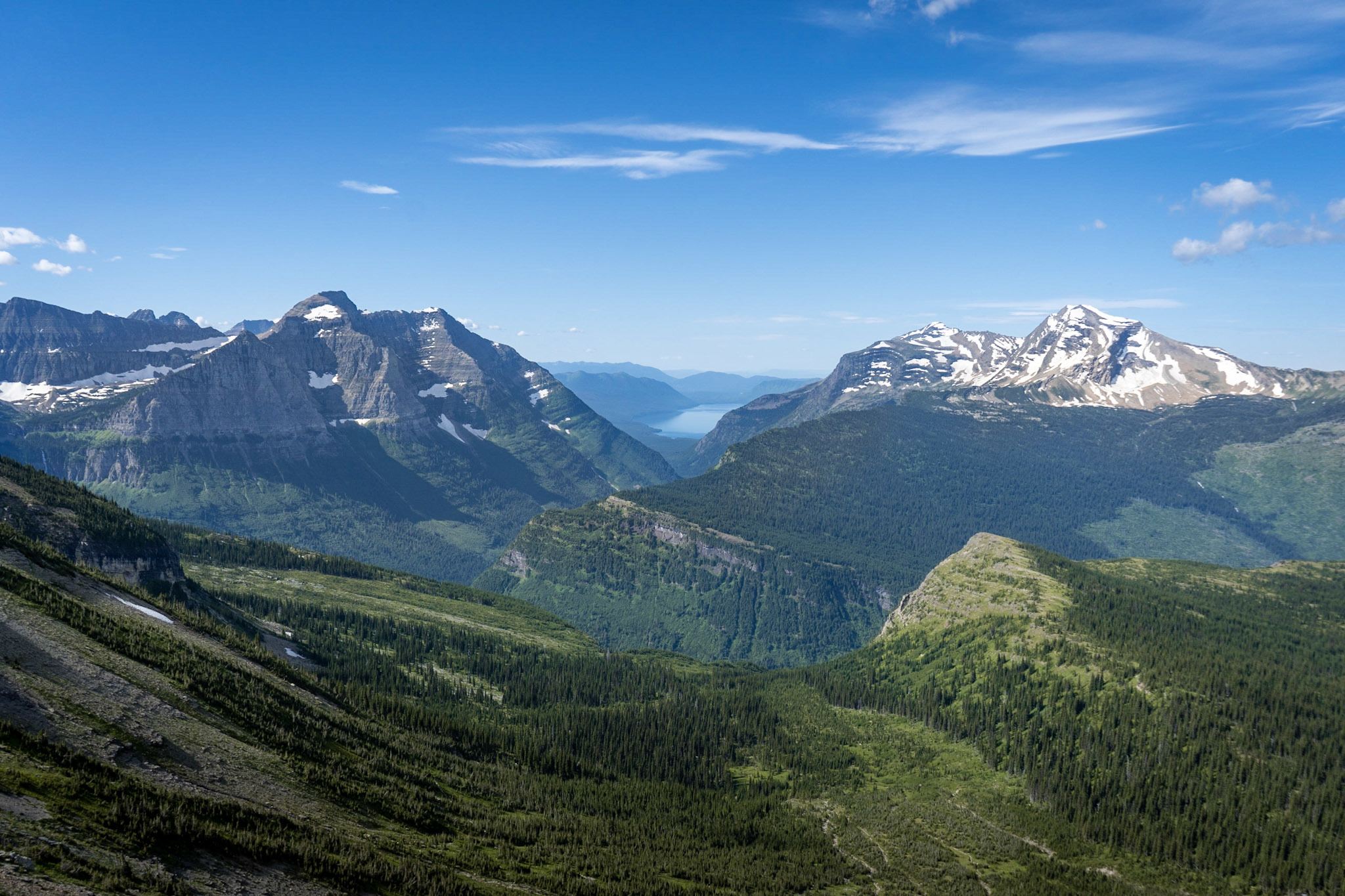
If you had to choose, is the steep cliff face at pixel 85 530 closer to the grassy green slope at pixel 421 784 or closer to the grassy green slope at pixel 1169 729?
the grassy green slope at pixel 421 784

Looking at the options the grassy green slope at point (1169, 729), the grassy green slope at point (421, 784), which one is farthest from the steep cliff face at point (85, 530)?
the grassy green slope at point (1169, 729)

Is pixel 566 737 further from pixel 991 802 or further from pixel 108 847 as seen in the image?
pixel 108 847

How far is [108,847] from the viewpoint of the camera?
190ft

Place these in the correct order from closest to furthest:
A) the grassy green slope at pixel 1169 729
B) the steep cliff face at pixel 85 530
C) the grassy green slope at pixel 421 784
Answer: the grassy green slope at pixel 421 784 < the grassy green slope at pixel 1169 729 < the steep cliff face at pixel 85 530

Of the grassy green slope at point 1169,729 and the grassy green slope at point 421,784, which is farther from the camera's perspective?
the grassy green slope at point 1169,729

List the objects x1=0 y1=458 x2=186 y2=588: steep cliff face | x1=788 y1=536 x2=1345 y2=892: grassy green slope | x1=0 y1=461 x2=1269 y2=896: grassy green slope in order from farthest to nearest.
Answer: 1. x1=0 y1=458 x2=186 y2=588: steep cliff face
2. x1=788 y1=536 x2=1345 y2=892: grassy green slope
3. x1=0 y1=461 x2=1269 y2=896: grassy green slope

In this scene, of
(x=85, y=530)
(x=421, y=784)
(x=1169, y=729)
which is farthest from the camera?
(x=85, y=530)

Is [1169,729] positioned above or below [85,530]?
below

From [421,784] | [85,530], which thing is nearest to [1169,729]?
[421,784]

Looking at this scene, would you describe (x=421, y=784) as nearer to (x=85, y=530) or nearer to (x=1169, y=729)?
(x=85, y=530)

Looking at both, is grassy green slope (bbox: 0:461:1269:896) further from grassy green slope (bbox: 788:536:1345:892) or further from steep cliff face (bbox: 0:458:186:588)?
steep cliff face (bbox: 0:458:186:588)

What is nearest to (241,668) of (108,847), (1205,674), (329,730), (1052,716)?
(329,730)

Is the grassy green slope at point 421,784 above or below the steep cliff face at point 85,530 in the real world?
below

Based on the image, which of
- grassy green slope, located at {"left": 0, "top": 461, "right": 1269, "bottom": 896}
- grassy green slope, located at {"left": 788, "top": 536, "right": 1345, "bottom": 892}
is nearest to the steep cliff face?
grassy green slope, located at {"left": 0, "top": 461, "right": 1269, "bottom": 896}
